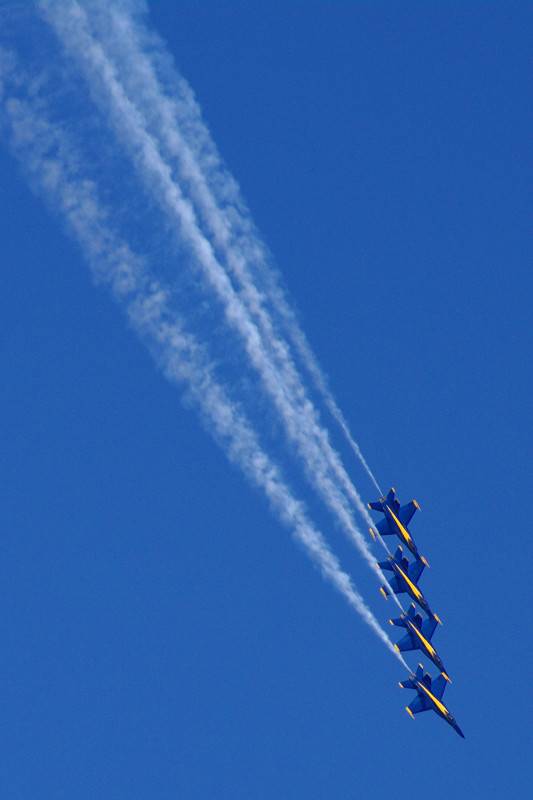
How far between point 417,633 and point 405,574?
7.75ft

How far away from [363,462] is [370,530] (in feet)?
24.7

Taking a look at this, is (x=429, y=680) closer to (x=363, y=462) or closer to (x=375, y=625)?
(x=375, y=625)

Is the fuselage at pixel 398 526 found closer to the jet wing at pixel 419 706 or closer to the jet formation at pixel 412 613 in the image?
the jet formation at pixel 412 613

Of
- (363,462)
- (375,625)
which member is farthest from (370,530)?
(363,462)

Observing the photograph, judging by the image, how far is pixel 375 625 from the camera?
5091 cm

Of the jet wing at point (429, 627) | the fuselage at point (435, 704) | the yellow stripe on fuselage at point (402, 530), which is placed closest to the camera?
the yellow stripe on fuselage at point (402, 530)

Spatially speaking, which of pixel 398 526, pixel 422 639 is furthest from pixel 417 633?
pixel 398 526

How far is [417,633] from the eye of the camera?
56.2 meters

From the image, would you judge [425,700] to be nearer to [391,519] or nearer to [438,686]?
[438,686]

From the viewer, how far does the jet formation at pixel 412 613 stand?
5547cm

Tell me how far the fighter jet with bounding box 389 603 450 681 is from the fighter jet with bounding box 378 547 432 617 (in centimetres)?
45

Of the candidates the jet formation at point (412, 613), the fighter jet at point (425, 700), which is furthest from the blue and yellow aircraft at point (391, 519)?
the fighter jet at point (425, 700)

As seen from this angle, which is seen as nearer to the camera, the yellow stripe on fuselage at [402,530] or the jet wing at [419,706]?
the yellow stripe on fuselage at [402,530]

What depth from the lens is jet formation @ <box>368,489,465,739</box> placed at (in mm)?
55469
